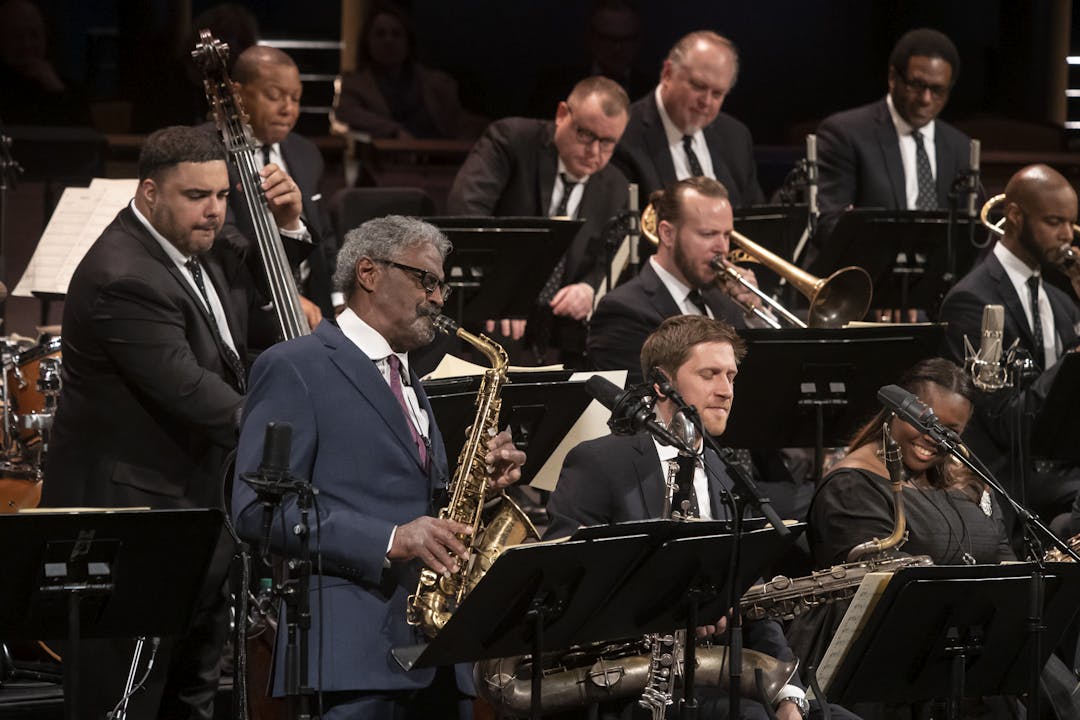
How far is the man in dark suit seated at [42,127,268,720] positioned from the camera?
194 inches

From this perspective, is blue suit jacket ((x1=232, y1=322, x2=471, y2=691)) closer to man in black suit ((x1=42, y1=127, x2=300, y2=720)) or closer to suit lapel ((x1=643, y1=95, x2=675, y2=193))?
man in black suit ((x1=42, y1=127, x2=300, y2=720))

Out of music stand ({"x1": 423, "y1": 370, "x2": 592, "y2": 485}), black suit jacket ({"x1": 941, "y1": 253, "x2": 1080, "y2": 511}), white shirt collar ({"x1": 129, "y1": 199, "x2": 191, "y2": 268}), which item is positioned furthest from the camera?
black suit jacket ({"x1": 941, "y1": 253, "x2": 1080, "y2": 511})

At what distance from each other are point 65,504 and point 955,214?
4.10m

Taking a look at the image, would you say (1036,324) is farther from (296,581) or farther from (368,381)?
(296,581)

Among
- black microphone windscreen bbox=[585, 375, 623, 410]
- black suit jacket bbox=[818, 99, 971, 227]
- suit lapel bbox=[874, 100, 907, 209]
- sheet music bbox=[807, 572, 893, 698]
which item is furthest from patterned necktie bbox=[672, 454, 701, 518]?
suit lapel bbox=[874, 100, 907, 209]

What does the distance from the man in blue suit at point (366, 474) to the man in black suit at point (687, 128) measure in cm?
364

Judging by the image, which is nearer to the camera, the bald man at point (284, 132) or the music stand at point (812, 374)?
the music stand at point (812, 374)

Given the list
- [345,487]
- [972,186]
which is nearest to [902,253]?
[972,186]

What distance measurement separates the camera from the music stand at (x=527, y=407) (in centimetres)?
481

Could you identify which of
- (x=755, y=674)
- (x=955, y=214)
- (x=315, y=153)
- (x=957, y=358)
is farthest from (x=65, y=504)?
(x=955, y=214)

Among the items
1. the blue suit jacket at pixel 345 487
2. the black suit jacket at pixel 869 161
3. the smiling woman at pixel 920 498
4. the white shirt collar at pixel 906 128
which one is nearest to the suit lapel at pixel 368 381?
the blue suit jacket at pixel 345 487

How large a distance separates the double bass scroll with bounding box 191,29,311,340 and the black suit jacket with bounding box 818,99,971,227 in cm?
316

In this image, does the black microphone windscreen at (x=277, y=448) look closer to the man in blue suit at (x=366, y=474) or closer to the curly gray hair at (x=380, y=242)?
the man in blue suit at (x=366, y=474)

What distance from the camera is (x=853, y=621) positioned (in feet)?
13.8
